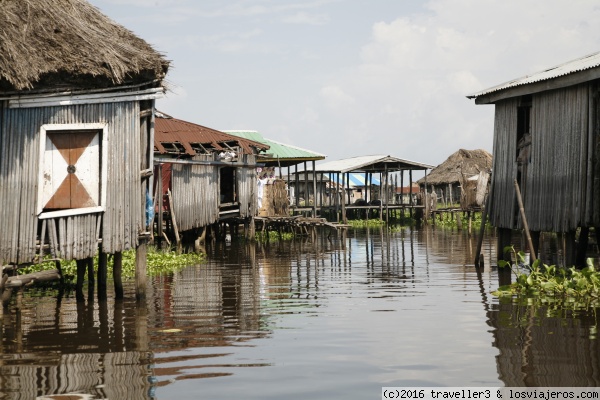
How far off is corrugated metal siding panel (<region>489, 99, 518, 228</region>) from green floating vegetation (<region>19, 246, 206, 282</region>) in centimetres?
702

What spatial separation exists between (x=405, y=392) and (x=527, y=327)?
3583mm

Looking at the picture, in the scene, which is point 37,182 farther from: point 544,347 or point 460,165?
point 460,165

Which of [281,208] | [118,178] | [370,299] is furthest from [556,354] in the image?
[281,208]

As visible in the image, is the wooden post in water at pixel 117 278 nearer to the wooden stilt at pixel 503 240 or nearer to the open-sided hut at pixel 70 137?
the open-sided hut at pixel 70 137

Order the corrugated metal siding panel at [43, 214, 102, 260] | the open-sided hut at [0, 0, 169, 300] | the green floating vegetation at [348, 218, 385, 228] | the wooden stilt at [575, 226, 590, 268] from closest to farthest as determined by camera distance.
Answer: the open-sided hut at [0, 0, 169, 300] → the corrugated metal siding panel at [43, 214, 102, 260] → the wooden stilt at [575, 226, 590, 268] → the green floating vegetation at [348, 218, 385, 228]

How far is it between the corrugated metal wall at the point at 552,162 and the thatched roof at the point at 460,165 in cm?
3441

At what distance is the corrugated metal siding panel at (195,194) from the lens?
2417 cm

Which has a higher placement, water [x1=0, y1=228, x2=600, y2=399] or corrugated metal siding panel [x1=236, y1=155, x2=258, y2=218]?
corrugated metal siding panel [x1=236, y1=155, x2=258, y2=218]

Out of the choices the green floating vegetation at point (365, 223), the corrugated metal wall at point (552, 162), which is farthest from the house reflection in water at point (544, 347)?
the green floating vegetation at point (365, 223)

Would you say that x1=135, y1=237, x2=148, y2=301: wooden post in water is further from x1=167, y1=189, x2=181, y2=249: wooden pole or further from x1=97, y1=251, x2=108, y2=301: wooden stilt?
x1=167, y1=189, x2=181, y2=249: wooden pole

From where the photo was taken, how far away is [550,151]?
16078mm

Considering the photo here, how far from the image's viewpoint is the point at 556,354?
29.5 ft

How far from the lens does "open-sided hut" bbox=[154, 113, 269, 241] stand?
79.4 ft

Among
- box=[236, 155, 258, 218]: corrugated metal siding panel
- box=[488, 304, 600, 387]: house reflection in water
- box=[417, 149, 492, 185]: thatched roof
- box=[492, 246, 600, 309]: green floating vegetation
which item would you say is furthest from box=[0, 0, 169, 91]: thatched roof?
box=[417, 149, 492, 185]: thatched roof
